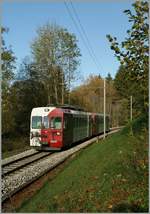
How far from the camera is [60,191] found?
10.7 meters

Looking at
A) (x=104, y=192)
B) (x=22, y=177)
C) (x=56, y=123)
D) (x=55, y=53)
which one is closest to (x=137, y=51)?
(x=104, y=192)

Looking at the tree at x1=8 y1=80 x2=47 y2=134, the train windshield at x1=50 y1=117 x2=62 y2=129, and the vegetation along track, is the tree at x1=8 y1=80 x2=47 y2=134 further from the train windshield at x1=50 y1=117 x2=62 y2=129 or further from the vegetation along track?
the vegetation along track

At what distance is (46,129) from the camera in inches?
1073

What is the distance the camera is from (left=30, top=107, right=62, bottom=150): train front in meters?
26.8

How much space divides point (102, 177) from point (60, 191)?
1117mm

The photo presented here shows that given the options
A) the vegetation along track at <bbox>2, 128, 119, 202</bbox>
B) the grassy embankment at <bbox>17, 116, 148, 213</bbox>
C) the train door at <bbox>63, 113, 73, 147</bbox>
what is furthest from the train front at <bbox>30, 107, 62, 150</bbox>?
the grassy embankment at <bbox>17, 116, 148, 213</bbox>

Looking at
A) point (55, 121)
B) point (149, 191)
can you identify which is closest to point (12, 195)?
point (149, 191)

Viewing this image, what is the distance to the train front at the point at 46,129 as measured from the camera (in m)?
26.8

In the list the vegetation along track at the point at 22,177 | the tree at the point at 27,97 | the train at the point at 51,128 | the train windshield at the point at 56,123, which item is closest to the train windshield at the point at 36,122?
the train at the point at 51,128

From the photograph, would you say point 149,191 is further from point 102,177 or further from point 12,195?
point 12,195

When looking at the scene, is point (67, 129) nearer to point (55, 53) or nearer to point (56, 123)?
point (56, 123)

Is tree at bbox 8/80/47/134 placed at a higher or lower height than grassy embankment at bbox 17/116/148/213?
higher

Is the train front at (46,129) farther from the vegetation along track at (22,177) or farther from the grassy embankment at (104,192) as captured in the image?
the grassy embankment at (104,192)

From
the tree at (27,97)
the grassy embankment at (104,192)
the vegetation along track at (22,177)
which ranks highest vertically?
the tree at (27,97)
